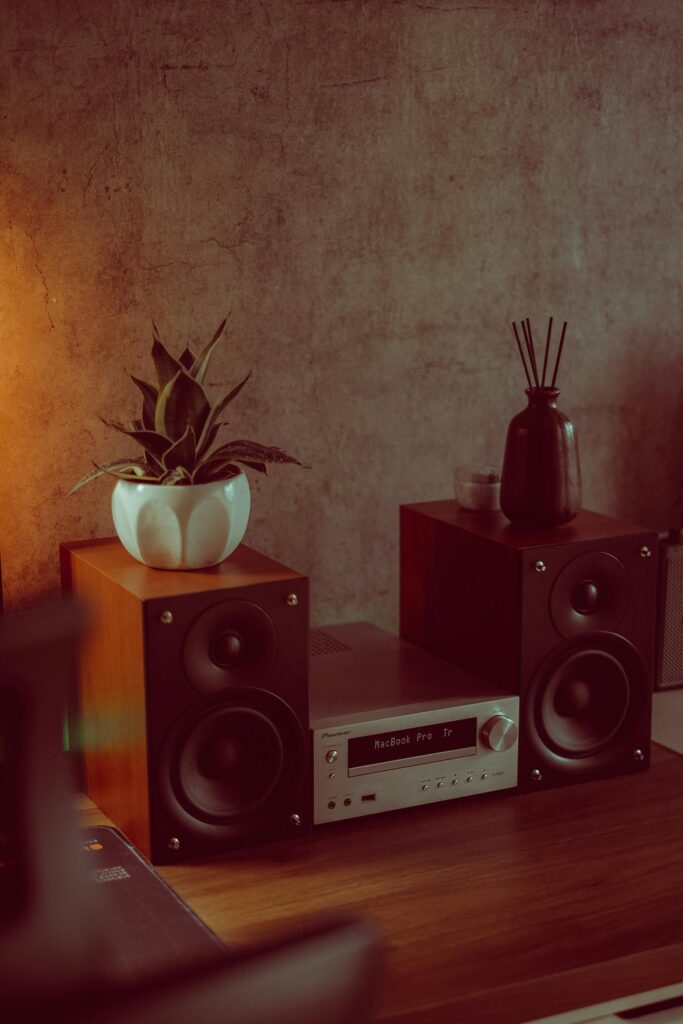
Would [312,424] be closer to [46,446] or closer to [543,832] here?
[46,446]

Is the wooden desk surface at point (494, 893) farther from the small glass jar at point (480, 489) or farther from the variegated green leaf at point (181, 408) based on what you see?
the variegated green leaf at point (181, 408)

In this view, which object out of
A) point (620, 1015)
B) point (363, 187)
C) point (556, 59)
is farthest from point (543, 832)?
point (556, 59)

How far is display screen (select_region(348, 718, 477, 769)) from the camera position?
1.59 m

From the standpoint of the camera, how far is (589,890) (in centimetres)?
143

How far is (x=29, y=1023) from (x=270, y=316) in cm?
152

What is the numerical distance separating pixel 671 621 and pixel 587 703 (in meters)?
0.36

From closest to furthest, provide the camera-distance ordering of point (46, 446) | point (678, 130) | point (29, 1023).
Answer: point (29, 1023) < point (46, 446) < point (678, 130)

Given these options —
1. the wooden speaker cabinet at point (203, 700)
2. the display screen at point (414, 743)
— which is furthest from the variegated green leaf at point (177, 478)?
the display screen at point (414, 743)

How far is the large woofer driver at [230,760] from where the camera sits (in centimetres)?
148

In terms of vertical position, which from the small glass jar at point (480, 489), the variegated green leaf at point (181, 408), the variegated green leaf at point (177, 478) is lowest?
the small glass jar at point (480, 489)

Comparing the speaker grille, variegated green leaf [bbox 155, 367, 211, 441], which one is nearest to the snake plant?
variegated green leaf [bbox 155, 367, 211, 441]

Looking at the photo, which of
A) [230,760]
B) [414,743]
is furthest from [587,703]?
[230,760]

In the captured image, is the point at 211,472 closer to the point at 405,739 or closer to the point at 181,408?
the point at 181,408

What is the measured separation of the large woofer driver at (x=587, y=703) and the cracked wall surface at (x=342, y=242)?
1.63 feet
